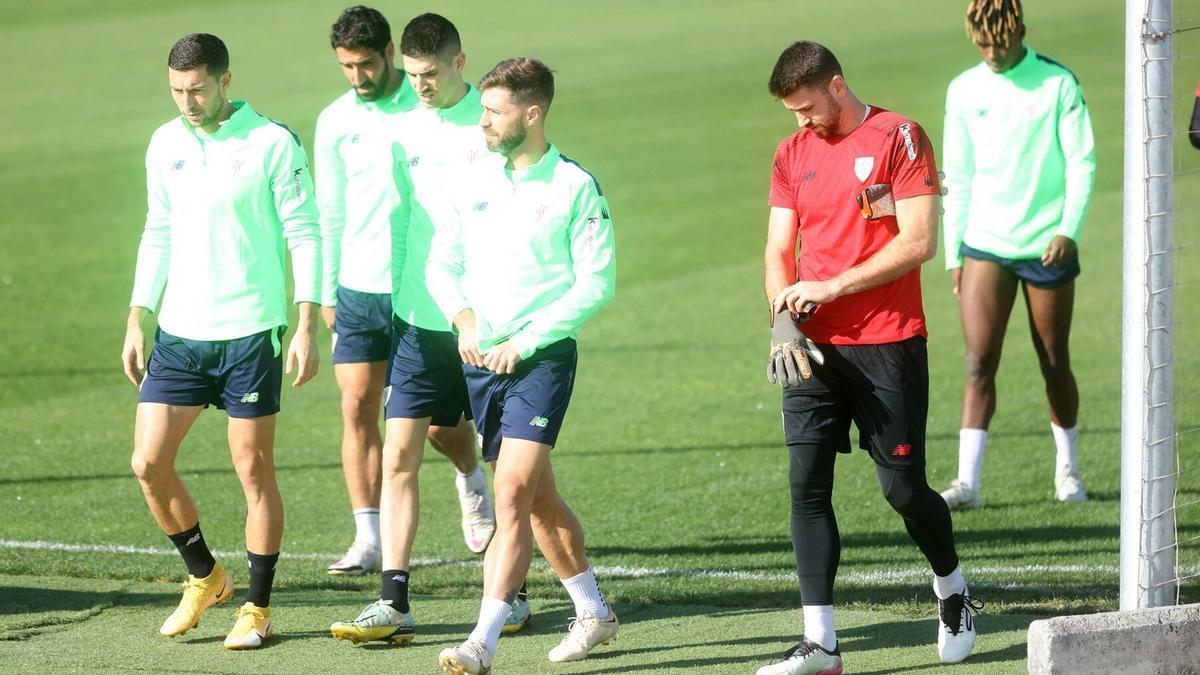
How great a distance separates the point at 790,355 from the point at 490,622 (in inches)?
53.7

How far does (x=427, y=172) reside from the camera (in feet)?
22.7

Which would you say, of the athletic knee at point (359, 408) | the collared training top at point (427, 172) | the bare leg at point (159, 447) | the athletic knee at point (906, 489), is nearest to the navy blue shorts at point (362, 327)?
the athletic knee at point (359, 408)

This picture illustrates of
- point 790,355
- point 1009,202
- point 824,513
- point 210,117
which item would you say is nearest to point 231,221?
point 210,117

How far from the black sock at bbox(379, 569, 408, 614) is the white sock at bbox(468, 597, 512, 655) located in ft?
2.34

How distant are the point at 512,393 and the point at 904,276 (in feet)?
4.70

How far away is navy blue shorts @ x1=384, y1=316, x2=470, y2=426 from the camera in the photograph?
21.9ft

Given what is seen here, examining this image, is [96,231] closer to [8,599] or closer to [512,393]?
[8,599]

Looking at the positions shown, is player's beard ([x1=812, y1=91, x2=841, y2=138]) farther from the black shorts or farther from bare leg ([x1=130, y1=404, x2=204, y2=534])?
bare leg ([x1=130, y1=404, x2=204, y2=534])

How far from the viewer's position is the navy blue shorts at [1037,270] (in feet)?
28.2

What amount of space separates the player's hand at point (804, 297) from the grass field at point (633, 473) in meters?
1.30

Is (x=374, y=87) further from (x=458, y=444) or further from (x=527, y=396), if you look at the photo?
(x=527, y=396)

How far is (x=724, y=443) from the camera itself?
10.4 m

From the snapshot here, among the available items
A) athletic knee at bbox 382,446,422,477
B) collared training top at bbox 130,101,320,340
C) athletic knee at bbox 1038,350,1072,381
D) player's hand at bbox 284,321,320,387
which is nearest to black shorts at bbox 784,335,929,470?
athletic knee at bbox 382,446,422,477

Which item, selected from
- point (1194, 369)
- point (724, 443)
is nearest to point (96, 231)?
point (724, 443)
